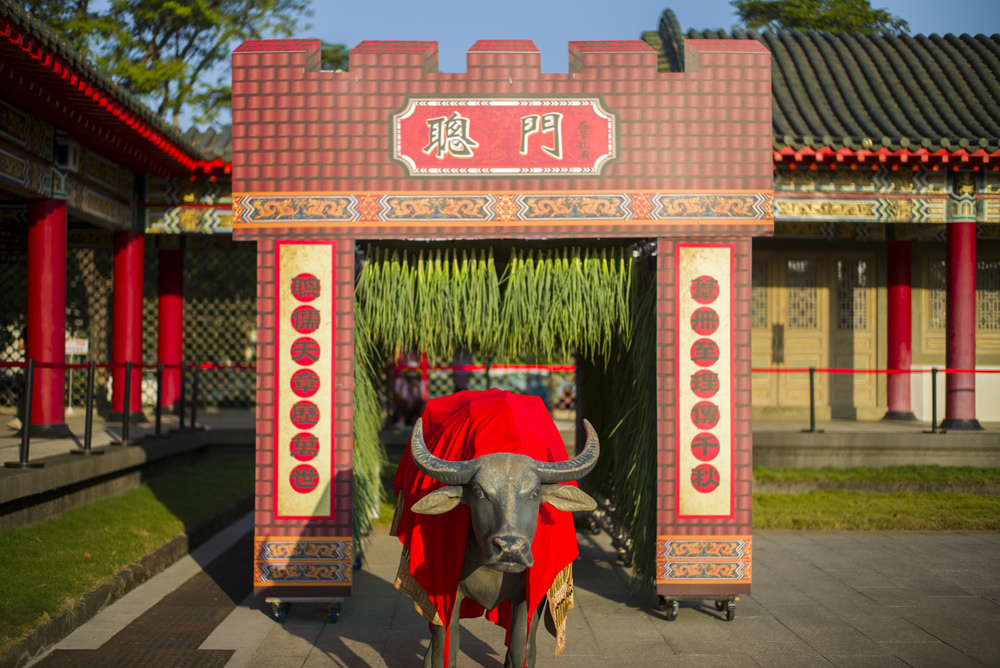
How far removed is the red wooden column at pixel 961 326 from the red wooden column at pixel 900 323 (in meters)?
1.44

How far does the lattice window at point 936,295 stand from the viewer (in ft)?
39.5

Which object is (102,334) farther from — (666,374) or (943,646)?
(943,646)

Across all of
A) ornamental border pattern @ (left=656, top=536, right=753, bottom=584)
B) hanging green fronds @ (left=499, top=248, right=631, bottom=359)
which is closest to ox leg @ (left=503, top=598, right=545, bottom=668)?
ornamental border pattern @ (left=656, top=536, right=753, bottom=584)

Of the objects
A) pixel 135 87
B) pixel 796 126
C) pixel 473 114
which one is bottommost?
pixel 473 114

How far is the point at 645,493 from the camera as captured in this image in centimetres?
537

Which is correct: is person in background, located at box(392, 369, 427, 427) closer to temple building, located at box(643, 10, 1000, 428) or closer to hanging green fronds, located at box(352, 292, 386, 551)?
hanging green fronds, located at box(352, 292, 386, 551)

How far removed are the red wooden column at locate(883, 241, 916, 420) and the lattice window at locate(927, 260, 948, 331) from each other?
2.48 feet

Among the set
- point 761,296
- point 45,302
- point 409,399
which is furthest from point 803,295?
point 45,302

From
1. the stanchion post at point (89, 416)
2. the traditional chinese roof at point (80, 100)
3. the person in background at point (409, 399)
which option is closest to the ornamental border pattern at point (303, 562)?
the stanchion post at point (89, 416)

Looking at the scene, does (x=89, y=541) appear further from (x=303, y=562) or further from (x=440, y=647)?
(x=440, y=647)

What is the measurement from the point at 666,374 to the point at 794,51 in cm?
870

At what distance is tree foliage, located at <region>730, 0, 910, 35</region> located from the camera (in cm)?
1870

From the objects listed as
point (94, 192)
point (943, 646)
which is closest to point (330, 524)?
point (943, 646)

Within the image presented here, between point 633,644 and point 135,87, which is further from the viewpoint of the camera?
point 135,87
